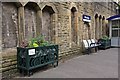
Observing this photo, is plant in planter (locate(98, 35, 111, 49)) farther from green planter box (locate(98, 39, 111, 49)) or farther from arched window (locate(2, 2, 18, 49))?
arched window (locate(2, 2, 18, 49))

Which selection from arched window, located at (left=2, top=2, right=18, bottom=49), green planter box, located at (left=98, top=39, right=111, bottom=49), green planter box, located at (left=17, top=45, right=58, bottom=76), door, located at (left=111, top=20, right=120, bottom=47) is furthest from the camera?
door, located at (left=111, top=20, right=120, bottom=47)

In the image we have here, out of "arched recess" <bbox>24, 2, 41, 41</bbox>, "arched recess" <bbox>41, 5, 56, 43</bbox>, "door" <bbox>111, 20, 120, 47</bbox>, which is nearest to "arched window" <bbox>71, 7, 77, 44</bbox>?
"arched recess" <bbox>41, 5, 56, 43</bbox>

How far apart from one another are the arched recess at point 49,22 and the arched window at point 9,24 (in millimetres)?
1650

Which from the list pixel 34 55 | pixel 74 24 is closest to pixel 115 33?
pixel 74 24

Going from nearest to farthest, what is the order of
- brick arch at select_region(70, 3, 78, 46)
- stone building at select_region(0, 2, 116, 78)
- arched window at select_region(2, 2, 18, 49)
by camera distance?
arched window at select_region(2, 2, 18, 49)
stone building at select_region(0, 2, 116, 78)
brick arch at select_region(70, 3, 78, 46)

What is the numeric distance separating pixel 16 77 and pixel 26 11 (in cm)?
248

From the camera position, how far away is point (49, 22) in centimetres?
830

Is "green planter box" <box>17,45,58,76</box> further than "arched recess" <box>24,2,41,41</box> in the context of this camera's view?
No

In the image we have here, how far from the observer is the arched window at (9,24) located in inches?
235

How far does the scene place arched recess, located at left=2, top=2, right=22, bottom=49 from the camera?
5976 mm

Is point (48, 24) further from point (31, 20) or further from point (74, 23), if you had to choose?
point (74, 23)

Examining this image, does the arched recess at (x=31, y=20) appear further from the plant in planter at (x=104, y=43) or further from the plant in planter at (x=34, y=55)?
the plant in planter at (x=104, y=43)

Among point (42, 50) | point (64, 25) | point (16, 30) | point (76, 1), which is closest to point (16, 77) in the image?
point (42, 50)

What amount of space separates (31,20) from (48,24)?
3.98ft
